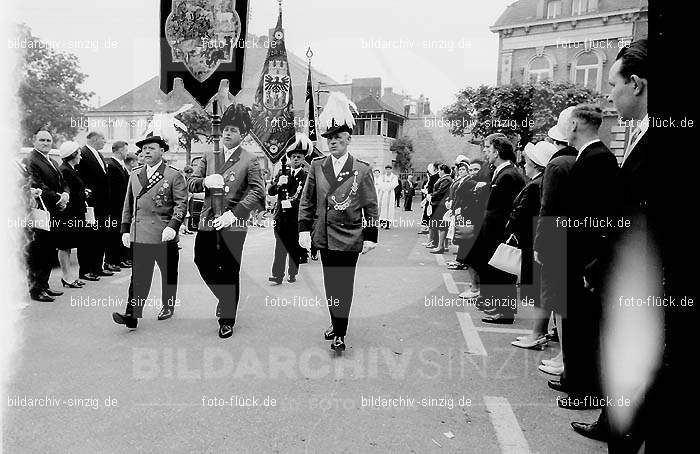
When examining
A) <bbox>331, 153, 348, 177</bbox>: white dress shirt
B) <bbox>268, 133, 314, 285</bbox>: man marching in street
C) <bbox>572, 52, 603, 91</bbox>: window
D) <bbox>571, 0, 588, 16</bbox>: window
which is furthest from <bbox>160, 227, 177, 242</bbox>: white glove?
<bbox>571, 0, 588, 16</bbox>: window

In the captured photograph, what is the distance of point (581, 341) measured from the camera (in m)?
3.50

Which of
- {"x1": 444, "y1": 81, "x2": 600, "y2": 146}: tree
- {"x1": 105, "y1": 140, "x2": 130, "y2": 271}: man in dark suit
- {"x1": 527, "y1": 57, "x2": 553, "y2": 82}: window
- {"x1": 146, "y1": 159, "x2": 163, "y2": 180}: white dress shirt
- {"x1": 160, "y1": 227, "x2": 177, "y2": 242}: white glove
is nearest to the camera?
{"x1": 160, "y1": 227, "x2": 177, "y2": 242}: white glove

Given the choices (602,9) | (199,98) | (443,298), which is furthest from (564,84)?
(199,98)

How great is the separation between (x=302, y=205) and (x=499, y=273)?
253 cm

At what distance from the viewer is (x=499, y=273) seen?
584cm

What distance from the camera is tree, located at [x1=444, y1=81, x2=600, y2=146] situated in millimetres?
21125

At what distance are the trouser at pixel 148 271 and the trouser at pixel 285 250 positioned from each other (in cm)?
208

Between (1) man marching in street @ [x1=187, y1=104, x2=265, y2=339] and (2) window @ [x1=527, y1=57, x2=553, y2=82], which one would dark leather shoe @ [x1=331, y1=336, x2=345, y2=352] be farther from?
(2) window @ [x1=527, y1=57, x2=553, y2=82]

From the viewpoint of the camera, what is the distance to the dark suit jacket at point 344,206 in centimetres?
Result: 445

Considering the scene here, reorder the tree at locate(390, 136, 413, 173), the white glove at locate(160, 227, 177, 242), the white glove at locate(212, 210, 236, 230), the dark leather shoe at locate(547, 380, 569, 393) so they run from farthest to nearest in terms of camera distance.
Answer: the tree at locate(390, 136, 413, 173) → the white glove at locate(160, 227, 177, 242) → the white glove at locate(212, 210, 236, 230) → the dark leather shoe at locate(547, 380, 569, 393)

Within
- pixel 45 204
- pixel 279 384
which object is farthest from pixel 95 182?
pixel 279 384

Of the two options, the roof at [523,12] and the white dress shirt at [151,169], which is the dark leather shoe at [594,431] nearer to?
the white dress shirt at [151,169]

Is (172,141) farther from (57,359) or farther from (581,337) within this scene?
(581,337)

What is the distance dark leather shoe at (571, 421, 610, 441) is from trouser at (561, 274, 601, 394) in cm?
49
